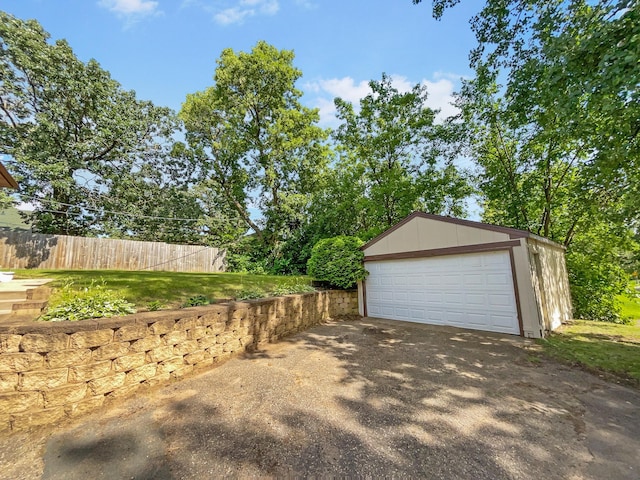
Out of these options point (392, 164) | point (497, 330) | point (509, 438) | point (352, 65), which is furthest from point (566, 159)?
point (509, 438)

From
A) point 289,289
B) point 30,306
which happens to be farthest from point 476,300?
point 30,306

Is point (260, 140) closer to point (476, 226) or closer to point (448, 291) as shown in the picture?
point (476, 226)

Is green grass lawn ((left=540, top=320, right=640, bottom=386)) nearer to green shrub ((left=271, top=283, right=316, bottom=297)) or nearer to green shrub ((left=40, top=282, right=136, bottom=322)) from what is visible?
green shrub ((left=271, top=283, right=316, bottom=297))

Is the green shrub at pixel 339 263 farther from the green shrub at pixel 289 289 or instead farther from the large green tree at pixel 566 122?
the large green tree at pixel 566 122

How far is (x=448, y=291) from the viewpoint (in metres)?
6.61

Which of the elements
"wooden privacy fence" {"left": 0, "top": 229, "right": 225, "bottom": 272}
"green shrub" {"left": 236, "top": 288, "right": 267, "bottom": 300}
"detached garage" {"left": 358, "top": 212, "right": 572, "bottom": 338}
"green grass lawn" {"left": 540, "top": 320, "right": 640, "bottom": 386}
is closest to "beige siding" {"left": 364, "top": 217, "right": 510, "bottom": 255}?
"detached garage" {"left": 358, "top": 212, "right": 572, "bottom": 338}

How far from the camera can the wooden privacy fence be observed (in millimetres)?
9766

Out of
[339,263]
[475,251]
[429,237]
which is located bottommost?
[339,263]

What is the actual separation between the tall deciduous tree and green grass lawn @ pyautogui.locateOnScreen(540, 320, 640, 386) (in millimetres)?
18576

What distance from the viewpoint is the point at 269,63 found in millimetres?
13734

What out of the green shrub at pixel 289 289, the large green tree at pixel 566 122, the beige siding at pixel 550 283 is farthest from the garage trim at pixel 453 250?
the green shrub at pixel 289 289

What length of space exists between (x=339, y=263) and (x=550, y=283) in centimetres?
569

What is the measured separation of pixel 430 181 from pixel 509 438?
11.6 metres

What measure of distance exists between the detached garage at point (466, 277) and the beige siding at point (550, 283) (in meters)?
0.02
